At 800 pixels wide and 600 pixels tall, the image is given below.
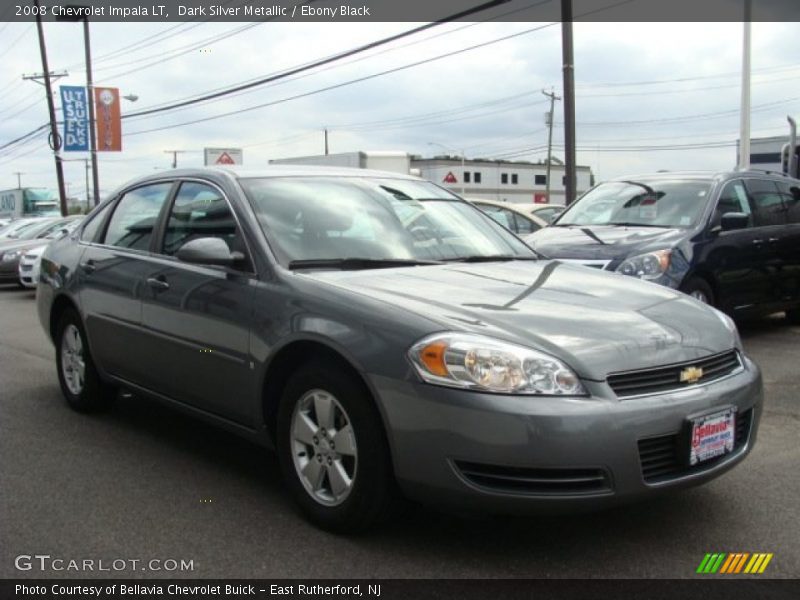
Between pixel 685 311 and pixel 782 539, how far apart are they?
3.30ft

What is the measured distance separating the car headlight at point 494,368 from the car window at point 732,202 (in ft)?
16.8

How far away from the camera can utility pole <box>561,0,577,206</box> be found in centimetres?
1407

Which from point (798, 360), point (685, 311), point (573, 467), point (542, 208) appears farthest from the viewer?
point (542, 208)

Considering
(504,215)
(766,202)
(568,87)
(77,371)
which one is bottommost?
(77,371)

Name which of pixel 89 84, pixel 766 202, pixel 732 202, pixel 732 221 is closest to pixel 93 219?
pixel 732 221

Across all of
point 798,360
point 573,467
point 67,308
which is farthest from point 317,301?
point 798,360

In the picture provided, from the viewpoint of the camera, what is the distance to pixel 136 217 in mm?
4988

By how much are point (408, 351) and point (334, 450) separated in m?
0.59

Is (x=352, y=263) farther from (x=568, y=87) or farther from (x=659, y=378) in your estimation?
(x=568, y=87)

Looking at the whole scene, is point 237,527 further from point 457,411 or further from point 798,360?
point 798,360

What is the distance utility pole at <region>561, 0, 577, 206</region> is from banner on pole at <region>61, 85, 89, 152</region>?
66.9 feet

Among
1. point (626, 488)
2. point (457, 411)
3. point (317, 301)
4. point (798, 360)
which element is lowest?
point (798, 360)

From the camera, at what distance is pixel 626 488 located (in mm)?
2873

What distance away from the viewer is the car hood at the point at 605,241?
22.6ft
